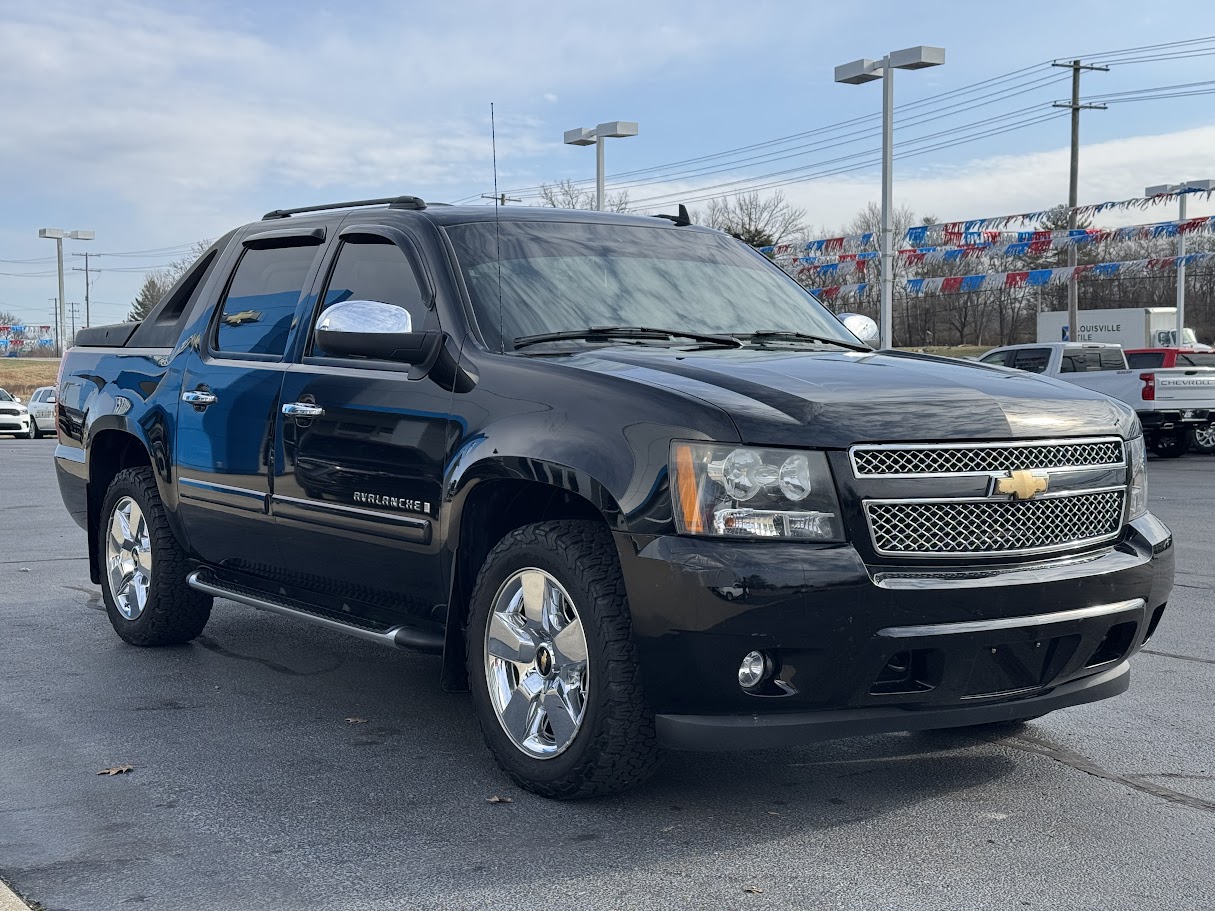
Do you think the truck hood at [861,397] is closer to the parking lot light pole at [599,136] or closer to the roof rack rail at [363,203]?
the roof rack rail at [363,203]

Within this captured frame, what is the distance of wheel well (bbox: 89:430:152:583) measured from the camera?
6871 mm

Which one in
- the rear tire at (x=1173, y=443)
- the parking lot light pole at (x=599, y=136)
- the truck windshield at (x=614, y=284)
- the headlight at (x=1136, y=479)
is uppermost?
the parking lot light pole at (x=599, y=136)

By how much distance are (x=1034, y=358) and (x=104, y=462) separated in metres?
20.8

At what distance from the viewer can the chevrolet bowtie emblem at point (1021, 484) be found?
3949 millimetres

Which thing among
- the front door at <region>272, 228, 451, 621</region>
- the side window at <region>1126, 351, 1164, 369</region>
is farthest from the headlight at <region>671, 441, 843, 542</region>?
the side window at <region>1126, 351, 1164, 369</region>

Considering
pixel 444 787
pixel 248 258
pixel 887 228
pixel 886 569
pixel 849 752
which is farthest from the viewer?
pixel 887 228

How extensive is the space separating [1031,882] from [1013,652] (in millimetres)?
652

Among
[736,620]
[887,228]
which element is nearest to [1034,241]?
[887,228]

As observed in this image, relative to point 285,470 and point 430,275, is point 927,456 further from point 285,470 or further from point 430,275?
point 285,470

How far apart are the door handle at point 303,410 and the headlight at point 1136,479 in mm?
2752

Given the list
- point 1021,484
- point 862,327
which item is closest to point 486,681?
point 1021,484

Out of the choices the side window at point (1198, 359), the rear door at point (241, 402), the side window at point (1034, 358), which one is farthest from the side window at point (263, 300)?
the side window at point (1198, 359)

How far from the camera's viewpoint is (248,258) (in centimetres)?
621

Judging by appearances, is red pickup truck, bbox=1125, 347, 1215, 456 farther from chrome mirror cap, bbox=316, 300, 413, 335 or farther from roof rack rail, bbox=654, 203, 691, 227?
chrome mirror cap, bbox=316, 300, 413, 335
